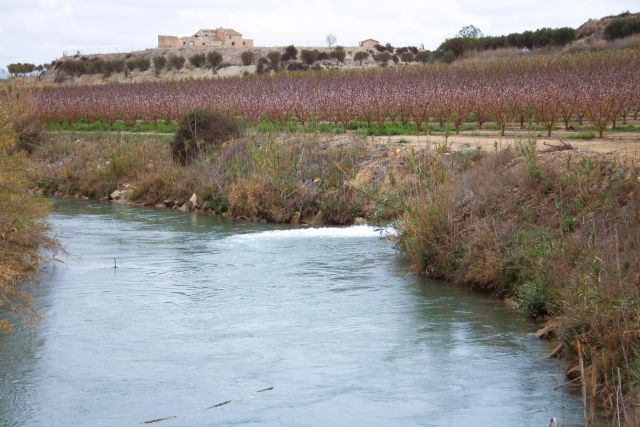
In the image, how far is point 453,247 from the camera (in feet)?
50.2

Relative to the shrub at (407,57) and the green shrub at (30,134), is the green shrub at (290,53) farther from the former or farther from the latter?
the green shrub at (30,134)

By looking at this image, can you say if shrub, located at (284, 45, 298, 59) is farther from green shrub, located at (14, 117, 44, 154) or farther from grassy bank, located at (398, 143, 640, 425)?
grassy bank, located at (398, 143, 640, 425)

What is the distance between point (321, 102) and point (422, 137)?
25.5 ft

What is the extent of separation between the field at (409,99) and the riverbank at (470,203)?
371cm

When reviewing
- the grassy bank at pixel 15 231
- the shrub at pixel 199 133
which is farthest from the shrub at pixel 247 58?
the grassy bank at pixel 15 231

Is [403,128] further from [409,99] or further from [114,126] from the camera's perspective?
[114,126]

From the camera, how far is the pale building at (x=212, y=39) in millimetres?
114688

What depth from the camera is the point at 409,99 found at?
102ft

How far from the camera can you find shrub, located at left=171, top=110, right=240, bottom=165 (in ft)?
90.9

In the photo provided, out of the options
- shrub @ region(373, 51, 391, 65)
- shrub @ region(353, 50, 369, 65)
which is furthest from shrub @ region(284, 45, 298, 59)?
shrub @ region(373, 51, 391, 65)

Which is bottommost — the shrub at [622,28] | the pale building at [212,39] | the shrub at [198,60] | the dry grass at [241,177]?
the dry grass at [241,177]

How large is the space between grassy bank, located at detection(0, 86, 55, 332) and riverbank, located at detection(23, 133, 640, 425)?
6.25 meters

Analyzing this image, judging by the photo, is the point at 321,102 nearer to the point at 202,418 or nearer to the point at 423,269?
the point at 423,269

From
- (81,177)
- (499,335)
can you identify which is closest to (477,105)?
(81,177)
